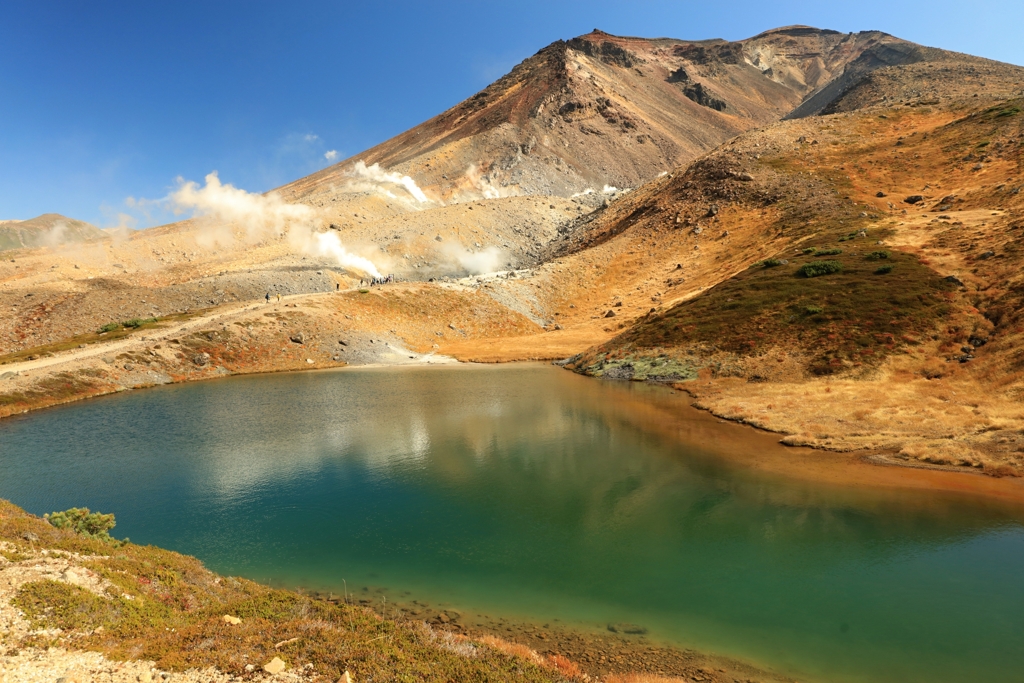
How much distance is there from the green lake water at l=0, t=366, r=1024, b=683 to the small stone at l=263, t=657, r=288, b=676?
6439 millimetres

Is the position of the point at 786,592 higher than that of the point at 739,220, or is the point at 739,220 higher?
the point at 739,220

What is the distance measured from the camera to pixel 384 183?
464 feet

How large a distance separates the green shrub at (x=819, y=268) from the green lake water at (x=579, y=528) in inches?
1134

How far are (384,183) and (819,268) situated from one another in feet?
385

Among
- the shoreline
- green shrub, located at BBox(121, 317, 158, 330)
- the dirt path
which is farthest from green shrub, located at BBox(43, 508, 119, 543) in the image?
green shrub, located at BBox(121, 317, 158, 330)

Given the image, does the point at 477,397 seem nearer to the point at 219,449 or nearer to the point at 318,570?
the point at 219,449

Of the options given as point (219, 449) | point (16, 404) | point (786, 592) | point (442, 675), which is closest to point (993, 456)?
point (786, 592)

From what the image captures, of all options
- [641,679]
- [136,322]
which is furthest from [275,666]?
[136,322]

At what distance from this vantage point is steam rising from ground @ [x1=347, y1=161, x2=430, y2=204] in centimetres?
13600

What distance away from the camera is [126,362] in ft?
173

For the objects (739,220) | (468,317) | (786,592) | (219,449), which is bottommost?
(786,592)

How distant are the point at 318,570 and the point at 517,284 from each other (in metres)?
75.2

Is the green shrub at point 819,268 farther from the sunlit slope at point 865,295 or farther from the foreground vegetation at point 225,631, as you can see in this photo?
the foreground vegetation at point 225,631

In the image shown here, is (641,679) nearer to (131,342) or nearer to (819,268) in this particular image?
(819,268)
